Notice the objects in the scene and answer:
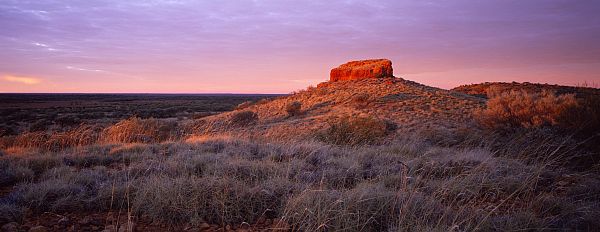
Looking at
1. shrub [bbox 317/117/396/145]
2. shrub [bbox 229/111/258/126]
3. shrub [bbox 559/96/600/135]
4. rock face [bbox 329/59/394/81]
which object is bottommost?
shrub [bbox 229/111/258/126]

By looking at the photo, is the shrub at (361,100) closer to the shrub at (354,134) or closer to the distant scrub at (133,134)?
the shrub at (354,134)

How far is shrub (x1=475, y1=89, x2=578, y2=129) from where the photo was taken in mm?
9135

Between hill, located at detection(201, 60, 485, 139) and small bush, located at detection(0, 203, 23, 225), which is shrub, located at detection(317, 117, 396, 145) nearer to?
hill, located at detection(201, 60, 485, 139)

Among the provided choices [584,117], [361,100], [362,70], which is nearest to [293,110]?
[361,100]

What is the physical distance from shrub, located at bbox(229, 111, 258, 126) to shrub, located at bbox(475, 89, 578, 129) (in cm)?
1247

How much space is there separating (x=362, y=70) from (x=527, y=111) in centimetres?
2057

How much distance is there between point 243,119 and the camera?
20.7 meters

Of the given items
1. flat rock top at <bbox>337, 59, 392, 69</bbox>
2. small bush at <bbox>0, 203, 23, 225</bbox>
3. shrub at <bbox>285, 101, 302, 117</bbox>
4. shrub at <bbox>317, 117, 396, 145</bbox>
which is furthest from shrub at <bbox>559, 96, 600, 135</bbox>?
flat rock top at <bbox>337, 59, 392, 69</bbox>

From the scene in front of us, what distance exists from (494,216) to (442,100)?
18806 millimetres

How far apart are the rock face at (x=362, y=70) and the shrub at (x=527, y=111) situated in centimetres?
1743

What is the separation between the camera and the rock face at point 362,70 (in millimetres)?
29403

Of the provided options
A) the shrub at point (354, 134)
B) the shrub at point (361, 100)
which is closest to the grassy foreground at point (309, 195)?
the shrub at point (354, 134)

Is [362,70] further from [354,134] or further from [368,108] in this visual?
[354,134]

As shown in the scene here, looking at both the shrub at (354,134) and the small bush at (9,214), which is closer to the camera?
the small bush at (9,214)
